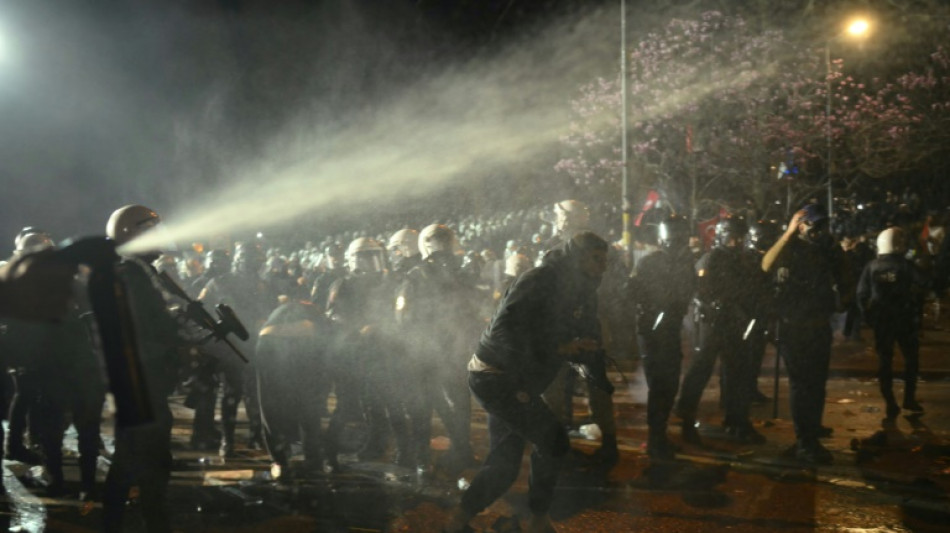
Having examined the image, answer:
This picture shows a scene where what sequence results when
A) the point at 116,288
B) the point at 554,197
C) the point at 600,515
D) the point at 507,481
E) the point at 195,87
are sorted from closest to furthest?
the point at 116,288
the point at 507,481
the point at 600,515
the point at 195,87
the point at 554,197

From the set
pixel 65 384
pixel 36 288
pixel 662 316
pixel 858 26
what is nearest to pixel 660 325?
pixel 662 316

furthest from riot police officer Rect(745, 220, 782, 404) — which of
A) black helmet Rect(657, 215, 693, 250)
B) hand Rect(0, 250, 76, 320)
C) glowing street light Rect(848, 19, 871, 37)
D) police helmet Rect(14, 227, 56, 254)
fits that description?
glowing street light Rect(848, 19, 871, 37)

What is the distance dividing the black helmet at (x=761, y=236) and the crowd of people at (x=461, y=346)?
0.04m

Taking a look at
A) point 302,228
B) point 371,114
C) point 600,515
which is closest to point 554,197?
point 371,114

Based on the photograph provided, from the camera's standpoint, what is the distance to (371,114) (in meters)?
33.0

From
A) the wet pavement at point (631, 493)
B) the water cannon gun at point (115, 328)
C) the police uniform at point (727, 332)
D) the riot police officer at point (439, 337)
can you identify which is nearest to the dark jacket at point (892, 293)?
the wet pavement at point (631, 493)

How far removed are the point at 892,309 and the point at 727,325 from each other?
83.5 inches

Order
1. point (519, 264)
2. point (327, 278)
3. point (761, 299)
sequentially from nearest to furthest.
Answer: point (761, 299) < point (519, 264) < point (327, 278)

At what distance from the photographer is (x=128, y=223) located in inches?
186

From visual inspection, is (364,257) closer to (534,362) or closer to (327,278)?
(327,278)

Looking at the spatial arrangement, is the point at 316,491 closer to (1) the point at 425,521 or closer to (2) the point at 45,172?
(1) the point at 425,521

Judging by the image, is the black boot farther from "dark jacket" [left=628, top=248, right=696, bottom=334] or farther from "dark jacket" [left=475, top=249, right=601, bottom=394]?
"dark jacket" [left=475, top=249, right=601, bottom=394]

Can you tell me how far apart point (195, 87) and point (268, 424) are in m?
24.7

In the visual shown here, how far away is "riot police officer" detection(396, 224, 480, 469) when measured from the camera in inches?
267
